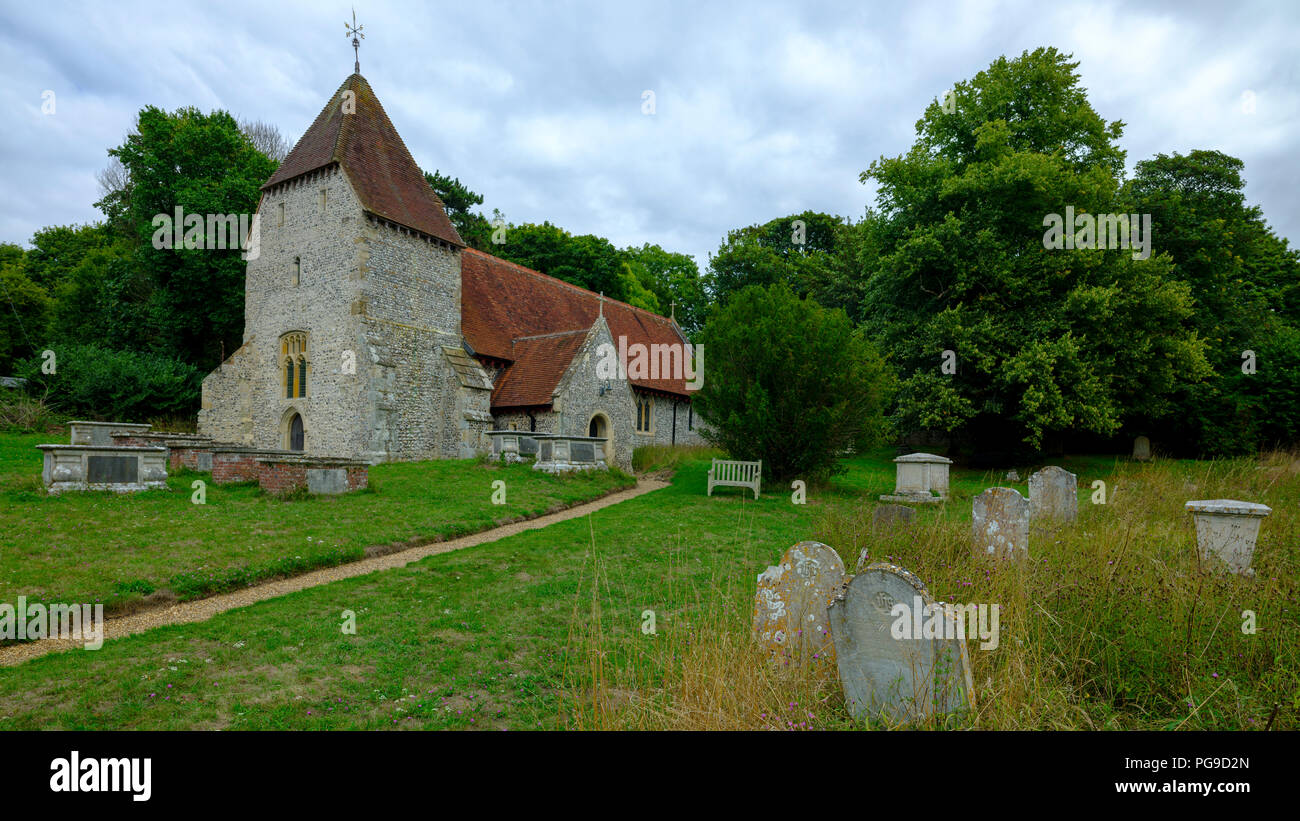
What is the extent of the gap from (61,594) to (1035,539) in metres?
10.7

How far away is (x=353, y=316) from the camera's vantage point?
1931 cm

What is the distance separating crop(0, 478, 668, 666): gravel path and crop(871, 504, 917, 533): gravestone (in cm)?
608

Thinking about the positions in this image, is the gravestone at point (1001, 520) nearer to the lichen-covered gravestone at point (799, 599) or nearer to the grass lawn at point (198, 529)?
the lichen-covered gravestone at point (799, 599)

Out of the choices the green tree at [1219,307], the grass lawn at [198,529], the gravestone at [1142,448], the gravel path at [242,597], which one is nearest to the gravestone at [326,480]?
the grass lawn at [198,529]

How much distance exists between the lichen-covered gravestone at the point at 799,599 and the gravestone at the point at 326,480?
10.2 meters

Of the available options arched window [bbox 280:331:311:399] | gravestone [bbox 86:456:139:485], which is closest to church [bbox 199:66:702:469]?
arched window [bbox 280:331:311:399]

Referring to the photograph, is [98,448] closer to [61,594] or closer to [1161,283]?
[61,594]

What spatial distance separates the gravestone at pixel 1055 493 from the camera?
9.60 meters

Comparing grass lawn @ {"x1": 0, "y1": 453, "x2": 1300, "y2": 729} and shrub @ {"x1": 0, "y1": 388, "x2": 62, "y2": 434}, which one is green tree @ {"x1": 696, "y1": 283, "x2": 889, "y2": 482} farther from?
shrub @ {"x1": 0, "y1": 388, "x2": 62, "y2": 434}

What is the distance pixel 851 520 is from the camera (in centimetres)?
855

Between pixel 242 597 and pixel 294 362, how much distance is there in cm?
1642

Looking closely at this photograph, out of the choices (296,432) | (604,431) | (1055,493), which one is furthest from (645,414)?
(1055,493)

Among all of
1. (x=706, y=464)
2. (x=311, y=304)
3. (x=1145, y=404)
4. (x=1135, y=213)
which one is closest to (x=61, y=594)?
(x=311, y=304)

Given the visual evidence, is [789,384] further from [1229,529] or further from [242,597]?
[242,597]
